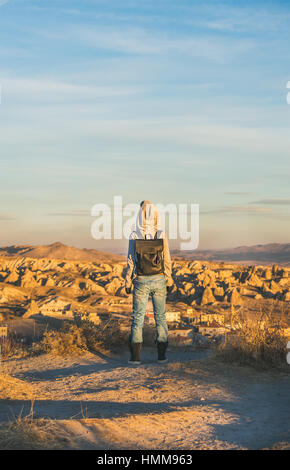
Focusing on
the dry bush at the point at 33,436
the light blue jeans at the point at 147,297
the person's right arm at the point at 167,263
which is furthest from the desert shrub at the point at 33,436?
the person's right arm at the point at 167,263

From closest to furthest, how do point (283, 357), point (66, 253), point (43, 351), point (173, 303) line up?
1. point (283, 357)
2. point (43, 351)
3. point (173, 303)
4. point (66, 253)

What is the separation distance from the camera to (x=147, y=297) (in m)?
8.50

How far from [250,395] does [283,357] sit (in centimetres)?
156

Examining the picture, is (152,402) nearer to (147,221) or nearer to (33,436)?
(33,436)

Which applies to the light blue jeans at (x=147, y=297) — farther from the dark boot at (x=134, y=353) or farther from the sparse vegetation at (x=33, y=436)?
the sparse vegetation at (x=33, y=436)

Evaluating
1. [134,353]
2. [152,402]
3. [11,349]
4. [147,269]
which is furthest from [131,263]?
[11,349]

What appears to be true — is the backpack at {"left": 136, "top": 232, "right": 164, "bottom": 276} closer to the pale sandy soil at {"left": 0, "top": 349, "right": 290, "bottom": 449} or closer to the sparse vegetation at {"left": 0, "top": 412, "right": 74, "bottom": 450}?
the pale sandy soil at {"left": 0, "top": 349, "right": 290, "bottom": 449}

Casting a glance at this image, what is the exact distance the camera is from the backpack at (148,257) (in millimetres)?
8375

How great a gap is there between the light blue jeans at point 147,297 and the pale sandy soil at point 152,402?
21.3 inches

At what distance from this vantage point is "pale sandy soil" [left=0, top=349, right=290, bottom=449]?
16.2 feet

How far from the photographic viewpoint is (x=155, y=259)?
840 cm
